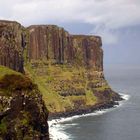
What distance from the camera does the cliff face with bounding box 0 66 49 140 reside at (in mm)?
71562

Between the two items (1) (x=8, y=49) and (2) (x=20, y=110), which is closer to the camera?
(2) (x=20, y=110)

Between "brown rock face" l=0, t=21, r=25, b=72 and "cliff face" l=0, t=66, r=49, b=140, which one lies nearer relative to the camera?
"cliff face" l=0, t=66, r=49, b=140

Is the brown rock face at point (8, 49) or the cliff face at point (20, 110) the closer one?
the cliff face at point (20, 110)

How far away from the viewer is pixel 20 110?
238ft

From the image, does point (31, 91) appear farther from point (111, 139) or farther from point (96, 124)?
point (96, 124)

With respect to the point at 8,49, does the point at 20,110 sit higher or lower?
lower

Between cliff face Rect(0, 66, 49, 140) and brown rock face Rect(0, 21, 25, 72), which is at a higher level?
brown rock face Rect(0, 21, 25, 72)

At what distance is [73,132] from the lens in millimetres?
168625

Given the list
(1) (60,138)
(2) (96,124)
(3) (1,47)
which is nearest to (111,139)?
(1) (60,138)

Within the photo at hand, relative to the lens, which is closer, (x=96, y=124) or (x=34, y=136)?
(x=34, y=136)

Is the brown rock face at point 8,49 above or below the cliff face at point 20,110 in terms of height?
above

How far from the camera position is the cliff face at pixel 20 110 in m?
71.6

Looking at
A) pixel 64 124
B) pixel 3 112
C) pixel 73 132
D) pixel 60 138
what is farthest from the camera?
pixel 64 124

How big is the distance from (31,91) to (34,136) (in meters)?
6.59
